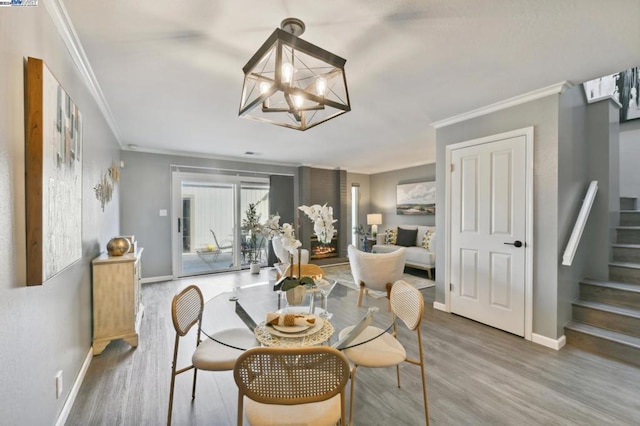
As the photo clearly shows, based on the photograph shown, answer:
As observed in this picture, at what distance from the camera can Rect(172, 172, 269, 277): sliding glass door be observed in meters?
5.27

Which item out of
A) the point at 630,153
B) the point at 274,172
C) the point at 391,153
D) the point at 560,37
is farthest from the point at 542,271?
the point at 274,172

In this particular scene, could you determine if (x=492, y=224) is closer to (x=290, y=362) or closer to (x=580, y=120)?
(x=580, y=120)

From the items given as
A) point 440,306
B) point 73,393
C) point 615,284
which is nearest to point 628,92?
point 615,284

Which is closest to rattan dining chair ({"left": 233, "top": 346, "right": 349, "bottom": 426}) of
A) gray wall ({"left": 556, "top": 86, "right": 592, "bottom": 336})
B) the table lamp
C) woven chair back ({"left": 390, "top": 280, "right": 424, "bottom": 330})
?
woven chair back ({"left": 390, "top": 280, "right": 424, "bottom": 330})

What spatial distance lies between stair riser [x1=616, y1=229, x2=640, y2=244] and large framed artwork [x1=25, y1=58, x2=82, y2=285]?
17.2 feet

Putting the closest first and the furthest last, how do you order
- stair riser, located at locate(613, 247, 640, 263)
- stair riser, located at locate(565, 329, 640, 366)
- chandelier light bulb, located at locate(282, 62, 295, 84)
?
chandelier light bulb, located at locate(282, 62, 295, 84) → stair riser, located at locate(565, 329, 640, 366) → stair riser, located at locate(613, 247, 640, 263)

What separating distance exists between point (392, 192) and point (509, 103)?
4481mm

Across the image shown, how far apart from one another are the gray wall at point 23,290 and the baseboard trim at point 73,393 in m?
0.06

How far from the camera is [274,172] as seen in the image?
20.7ft

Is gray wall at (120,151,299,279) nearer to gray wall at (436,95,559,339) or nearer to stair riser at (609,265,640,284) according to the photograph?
gray wall at (436,95,559,339)

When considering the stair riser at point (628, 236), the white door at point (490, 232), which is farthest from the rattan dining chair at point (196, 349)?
the stair riser at point (628, 236)

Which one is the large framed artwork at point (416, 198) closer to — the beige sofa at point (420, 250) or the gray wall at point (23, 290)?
the beige sofa at point (420, 250)

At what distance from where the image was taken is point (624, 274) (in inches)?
114

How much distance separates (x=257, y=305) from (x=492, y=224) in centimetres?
268
